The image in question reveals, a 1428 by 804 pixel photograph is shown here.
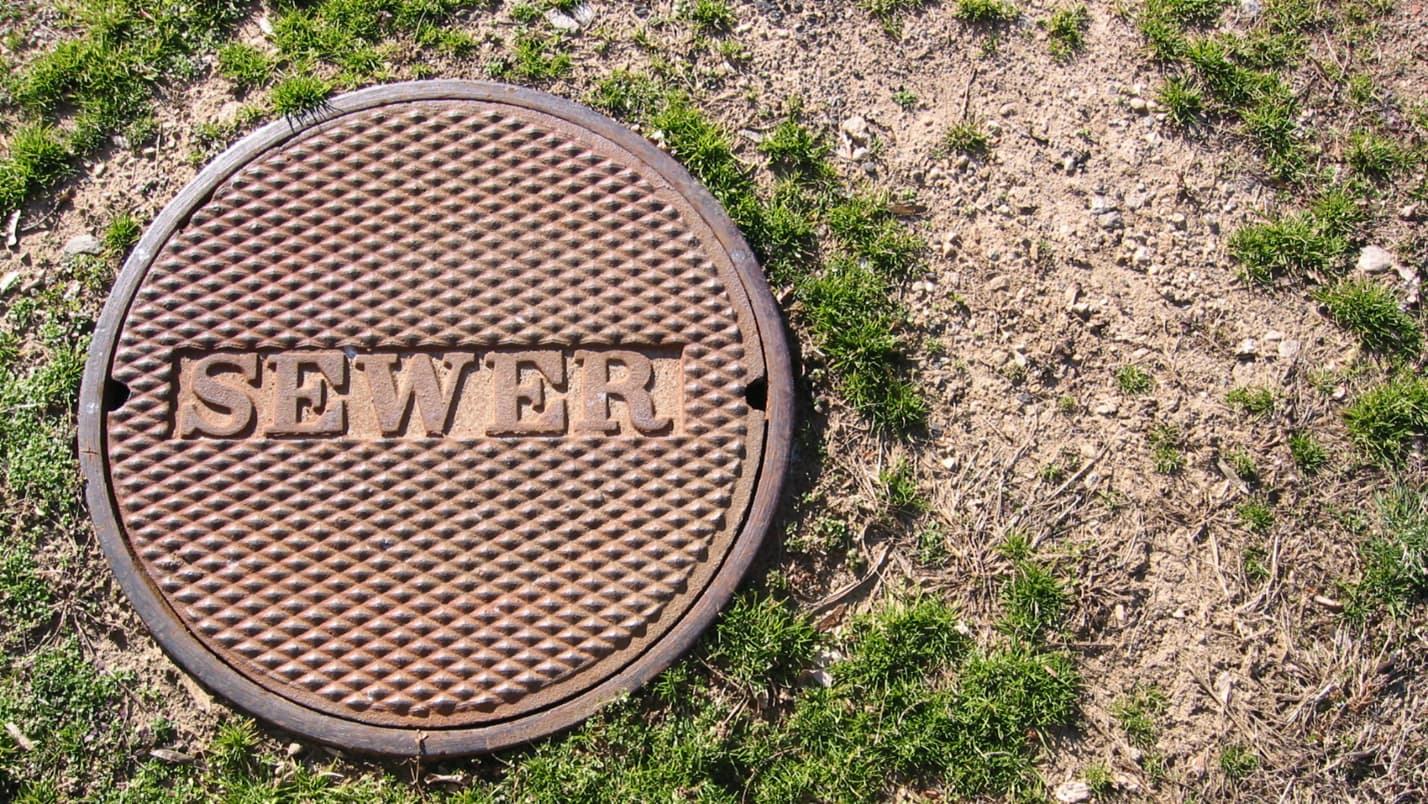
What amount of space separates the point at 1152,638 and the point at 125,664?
2431 mm

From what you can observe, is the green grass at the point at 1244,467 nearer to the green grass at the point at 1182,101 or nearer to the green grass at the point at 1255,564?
the green grass at the point at 1255,564

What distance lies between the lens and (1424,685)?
2.52 metres

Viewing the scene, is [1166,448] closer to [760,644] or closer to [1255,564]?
[1255,564]

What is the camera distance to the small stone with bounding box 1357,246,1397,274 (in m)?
2.80

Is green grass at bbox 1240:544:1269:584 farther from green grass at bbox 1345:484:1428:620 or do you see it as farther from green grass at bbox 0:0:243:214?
green grass at bbox 0:0:243:214

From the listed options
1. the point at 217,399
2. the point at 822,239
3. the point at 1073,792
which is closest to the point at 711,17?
the point at 822,239

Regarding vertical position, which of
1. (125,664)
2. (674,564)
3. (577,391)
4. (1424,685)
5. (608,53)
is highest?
(608,53)

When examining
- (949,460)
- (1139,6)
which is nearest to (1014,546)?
(949,460)

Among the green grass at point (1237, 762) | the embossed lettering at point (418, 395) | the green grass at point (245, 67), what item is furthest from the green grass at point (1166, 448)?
the green grass at point (245, 67)

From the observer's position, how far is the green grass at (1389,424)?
2.65m

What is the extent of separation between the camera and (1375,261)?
2.80 meters

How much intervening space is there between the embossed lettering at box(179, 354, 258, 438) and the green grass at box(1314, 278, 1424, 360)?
273 centimetres

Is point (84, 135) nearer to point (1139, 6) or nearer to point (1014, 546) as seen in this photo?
point (1014, 546)

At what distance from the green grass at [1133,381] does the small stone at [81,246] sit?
2.63 meters
